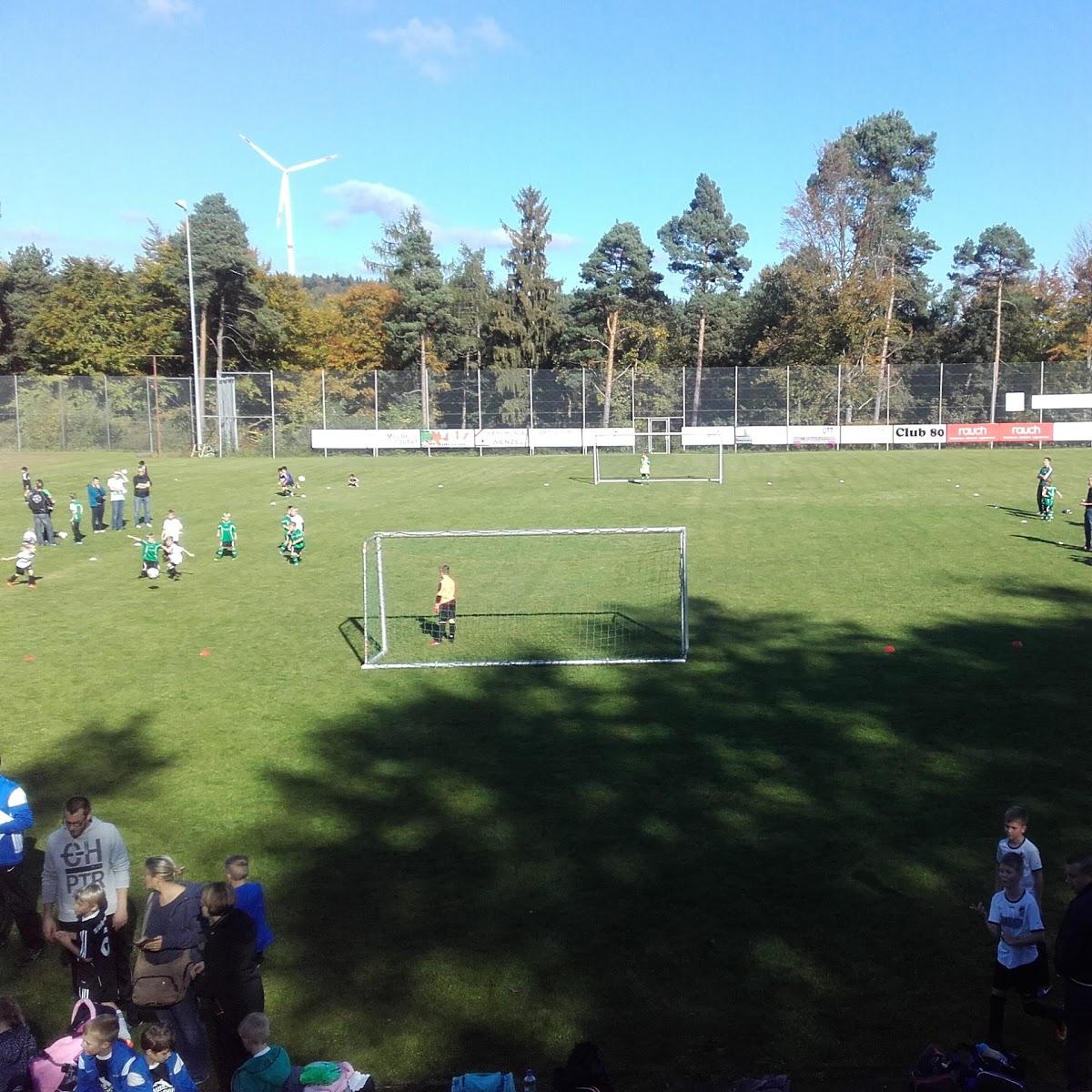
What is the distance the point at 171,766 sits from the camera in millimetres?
11352

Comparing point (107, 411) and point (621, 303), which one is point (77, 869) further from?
point (621, 303)

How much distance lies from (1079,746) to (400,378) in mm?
48955

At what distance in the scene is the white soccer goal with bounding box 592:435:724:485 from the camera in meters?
40.4

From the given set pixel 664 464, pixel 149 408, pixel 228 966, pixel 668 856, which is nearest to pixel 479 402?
pixel 664 464

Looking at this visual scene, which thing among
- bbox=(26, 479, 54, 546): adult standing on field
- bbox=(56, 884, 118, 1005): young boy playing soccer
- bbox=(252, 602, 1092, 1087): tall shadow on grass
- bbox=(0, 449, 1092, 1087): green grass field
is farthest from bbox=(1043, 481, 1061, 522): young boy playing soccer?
bbox=(56, 884, 118, 1005): young boy playing soccer

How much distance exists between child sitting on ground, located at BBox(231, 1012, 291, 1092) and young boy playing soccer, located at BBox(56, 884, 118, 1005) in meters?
1.93

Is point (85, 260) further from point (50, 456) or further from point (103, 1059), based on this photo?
point (103, 1059)

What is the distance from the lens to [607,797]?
10352 mm

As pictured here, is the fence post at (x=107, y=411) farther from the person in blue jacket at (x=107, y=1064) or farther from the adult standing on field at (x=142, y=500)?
the person in blue jacket at (x=107, y=1064)

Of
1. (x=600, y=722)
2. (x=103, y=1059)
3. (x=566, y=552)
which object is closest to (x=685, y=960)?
(x=103, y=1059)

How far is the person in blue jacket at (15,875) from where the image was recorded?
24.2ft

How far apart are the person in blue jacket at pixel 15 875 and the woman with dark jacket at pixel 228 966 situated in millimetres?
2203

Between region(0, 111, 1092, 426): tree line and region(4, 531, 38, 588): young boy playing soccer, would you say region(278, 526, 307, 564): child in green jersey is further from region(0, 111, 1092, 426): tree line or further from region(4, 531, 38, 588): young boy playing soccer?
region(0, 111, 1092, 426): tree line

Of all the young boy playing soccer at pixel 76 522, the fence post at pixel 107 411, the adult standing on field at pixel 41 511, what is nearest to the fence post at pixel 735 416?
the fence post at pixel 107 411
